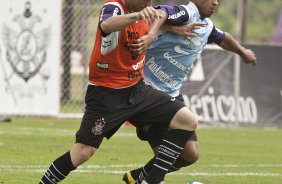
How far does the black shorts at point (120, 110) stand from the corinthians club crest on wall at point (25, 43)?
9244 millimetres

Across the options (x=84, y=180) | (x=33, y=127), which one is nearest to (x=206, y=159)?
(x=84, y=180)

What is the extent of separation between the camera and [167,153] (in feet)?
27.2

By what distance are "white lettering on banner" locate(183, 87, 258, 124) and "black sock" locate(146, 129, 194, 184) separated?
9429 millimetres

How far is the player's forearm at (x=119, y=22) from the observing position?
7523mm

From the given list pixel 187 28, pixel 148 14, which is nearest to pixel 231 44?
pixel 187 28

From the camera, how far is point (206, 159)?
39.7 ft

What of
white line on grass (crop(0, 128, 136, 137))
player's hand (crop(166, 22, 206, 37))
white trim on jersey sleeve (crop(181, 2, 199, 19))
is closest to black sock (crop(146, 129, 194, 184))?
player's hand (crop(166, 22, 206, 37))

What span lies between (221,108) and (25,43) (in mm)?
3853

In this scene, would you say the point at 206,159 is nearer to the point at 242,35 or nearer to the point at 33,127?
the point at 33,127

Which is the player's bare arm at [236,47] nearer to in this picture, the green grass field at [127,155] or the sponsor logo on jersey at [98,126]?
the green grass field at [127,155]

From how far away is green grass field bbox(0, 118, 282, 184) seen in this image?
994 centimetres

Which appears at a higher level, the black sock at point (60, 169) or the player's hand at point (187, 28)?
the player's hand at point (187, 28)

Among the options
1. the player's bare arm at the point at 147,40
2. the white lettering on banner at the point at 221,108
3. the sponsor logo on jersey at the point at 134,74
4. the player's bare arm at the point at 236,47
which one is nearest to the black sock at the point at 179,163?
the sponsor logo on jersey at the point at 134,74

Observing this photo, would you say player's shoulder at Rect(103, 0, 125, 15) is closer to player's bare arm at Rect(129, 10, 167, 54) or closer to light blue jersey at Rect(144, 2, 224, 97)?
player's bare arm at Rect(129, 10, 167, 54)
